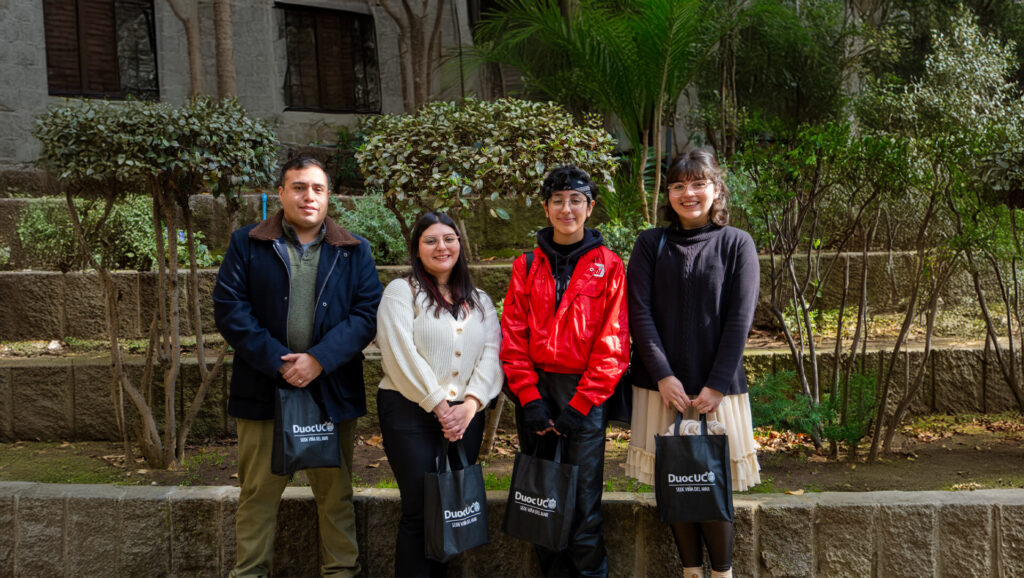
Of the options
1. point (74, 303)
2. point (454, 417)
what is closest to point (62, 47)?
point (74, 303)

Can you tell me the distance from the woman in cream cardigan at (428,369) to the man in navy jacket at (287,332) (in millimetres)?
197

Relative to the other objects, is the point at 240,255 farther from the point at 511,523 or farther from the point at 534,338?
the point at 511,523

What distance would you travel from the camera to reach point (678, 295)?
140 inches

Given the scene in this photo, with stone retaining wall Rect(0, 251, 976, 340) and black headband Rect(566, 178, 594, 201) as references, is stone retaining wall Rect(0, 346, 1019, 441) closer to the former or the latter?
stone retaining wall Rect(0, 251, 976, 340)

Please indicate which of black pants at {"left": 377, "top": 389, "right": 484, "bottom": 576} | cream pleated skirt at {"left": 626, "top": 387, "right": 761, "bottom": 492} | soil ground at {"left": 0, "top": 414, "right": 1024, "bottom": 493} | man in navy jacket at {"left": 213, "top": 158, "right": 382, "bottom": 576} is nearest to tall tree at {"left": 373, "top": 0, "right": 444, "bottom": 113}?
soil ground at {"left": 0, "top": 414, "right": 1024, "bottom": 493}

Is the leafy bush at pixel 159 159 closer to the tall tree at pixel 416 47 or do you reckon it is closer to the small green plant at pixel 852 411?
the small green plant at pixel 852 411

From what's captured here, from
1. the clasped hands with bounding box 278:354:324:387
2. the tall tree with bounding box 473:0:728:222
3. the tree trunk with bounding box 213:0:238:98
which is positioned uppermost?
the tree trunk with bounding box 213:0:238:98

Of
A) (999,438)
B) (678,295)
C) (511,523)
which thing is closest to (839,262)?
(999,438)

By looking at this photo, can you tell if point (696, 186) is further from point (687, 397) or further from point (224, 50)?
point (224, 50)

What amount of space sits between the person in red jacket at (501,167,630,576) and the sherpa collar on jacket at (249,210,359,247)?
845 millimetres

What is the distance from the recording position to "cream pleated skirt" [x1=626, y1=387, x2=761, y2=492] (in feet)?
11.6

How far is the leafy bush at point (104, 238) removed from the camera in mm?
6551

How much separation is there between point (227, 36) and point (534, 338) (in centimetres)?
787

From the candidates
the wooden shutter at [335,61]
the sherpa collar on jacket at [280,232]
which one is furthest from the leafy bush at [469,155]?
the wooden shutter at [335,61]
